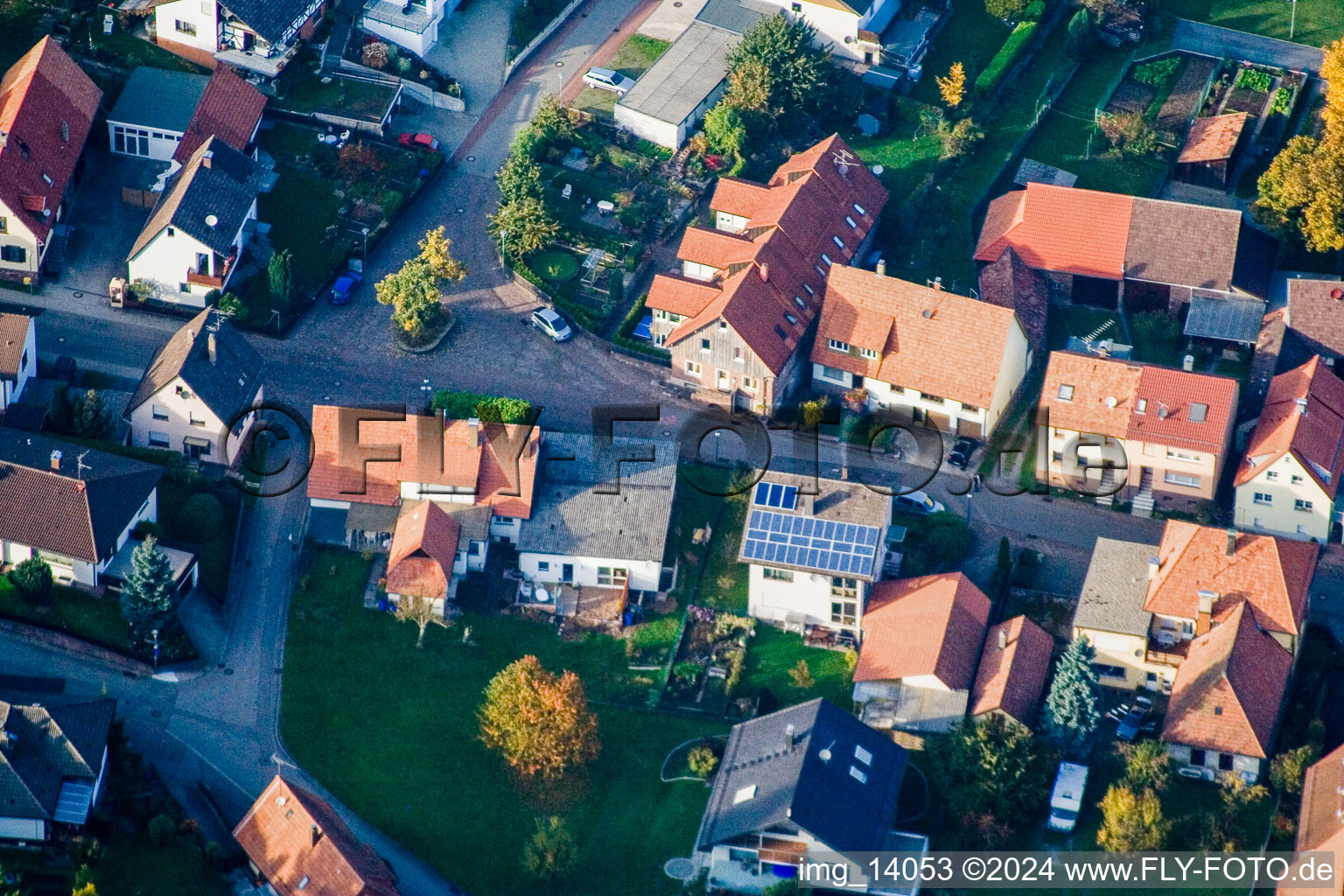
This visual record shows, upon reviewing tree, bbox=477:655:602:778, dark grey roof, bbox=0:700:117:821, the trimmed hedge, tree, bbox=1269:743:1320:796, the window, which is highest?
the trimmed hedge

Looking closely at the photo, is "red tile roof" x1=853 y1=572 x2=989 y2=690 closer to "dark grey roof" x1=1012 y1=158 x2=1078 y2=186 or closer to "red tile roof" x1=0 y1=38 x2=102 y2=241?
"dark grey roof" x1=1012 y1=158 x2=1078 y2=186

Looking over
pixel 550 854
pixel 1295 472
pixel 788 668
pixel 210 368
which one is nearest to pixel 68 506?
pixel 210 368

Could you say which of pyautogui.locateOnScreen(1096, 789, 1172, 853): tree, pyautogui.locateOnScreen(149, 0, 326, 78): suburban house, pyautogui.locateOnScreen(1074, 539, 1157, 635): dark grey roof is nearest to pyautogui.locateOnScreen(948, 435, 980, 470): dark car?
pyautogui.locateOnScreen(1074, 539, 1157, 635): dark grey roof

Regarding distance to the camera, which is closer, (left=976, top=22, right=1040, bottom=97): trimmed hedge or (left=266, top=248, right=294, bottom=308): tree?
(left=266, top=248, right=294, bottom=308): tree

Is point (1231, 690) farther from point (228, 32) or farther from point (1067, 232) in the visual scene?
point (228, 32)

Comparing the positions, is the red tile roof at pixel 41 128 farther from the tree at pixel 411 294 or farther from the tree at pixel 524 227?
the tree at pixel 524 227

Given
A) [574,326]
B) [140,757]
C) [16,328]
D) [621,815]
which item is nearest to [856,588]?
[621,815]

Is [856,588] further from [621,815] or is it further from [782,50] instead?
[782,50]
